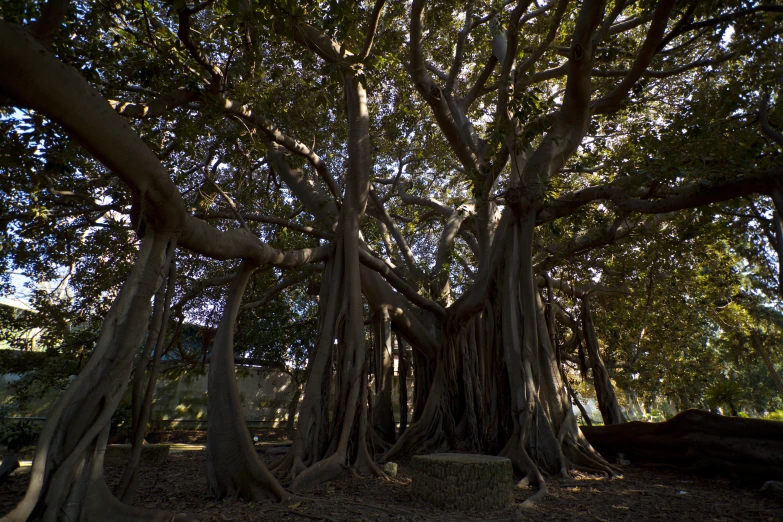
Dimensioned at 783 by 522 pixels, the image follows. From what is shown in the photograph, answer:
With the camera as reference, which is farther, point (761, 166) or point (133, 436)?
point (761, 166)

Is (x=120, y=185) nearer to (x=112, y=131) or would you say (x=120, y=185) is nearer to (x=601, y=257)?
(x=112, y=131)

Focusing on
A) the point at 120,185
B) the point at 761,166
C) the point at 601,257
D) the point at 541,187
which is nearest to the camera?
the point at 761,166

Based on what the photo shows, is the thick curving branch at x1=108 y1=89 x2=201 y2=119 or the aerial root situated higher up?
the thick curving branch at x1=108 y1=89 x2=201 y2=119

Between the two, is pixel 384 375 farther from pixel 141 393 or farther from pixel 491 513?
pixel 141 393

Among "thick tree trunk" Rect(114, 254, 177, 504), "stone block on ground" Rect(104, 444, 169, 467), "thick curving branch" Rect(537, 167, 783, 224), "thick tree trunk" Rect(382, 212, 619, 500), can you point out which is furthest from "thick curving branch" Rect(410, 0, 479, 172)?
"stone block on ground" Rect(104, 444, 169, 467)

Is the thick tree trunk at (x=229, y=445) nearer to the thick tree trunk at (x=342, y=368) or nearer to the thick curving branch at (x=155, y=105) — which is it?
the thick tree trunk at (x=342, y=368)

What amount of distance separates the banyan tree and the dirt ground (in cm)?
26

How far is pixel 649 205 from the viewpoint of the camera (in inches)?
190

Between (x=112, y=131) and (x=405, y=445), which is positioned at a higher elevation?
(x=112, y=131)

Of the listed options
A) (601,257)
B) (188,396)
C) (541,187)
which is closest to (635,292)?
(601,257)

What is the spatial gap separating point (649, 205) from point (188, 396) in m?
11.2

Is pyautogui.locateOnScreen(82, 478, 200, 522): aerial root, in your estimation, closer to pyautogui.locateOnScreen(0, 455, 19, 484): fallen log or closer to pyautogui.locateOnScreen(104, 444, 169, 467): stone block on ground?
pyautogui.locateOnScreen(0, 455, 19, 484): fallen log

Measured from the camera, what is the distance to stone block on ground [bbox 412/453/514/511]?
11.0 feet

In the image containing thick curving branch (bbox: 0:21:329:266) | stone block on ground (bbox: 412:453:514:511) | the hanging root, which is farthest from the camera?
the hanging root
